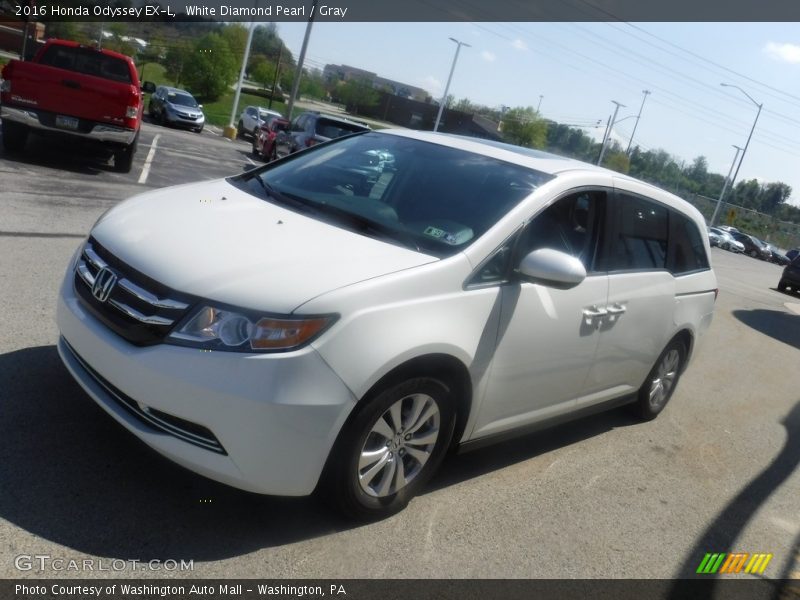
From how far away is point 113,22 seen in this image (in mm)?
56094

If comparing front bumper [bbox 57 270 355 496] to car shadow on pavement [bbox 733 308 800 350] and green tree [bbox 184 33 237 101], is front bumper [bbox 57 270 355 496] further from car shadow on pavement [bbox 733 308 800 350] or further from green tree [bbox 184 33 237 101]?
green tree [bbox 184 33 237 101]

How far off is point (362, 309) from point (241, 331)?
0.49 meters

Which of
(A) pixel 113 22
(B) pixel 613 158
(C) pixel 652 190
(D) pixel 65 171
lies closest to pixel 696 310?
(C) pixel 652 190

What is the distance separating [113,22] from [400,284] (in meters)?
60.2

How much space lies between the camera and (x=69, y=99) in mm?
11594

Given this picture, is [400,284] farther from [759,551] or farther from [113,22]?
[113,22]

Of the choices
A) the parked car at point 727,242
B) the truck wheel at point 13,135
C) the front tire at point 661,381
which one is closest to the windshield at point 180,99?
the truck wheel at point 13,135

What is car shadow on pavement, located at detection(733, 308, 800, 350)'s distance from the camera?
41.4 feet

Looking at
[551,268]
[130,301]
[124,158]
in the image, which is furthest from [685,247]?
[124,158]

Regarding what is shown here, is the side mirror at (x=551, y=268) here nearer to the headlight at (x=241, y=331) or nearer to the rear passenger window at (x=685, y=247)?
the headlight at (x=241, y=331)

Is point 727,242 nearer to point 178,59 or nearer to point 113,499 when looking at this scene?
point 178,59

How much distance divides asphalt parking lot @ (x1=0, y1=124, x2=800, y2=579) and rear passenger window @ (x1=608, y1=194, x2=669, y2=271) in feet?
4.33

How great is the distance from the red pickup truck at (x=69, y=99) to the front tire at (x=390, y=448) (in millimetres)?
10041

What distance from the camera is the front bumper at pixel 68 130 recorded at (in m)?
11.5
